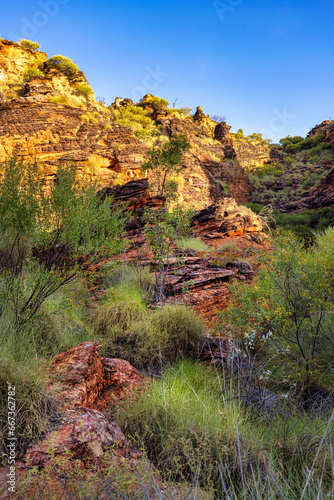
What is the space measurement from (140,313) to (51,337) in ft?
5.25

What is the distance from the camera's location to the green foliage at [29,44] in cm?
2758

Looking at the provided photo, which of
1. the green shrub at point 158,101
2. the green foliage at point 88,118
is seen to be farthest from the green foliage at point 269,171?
the green foliage at point 88,118

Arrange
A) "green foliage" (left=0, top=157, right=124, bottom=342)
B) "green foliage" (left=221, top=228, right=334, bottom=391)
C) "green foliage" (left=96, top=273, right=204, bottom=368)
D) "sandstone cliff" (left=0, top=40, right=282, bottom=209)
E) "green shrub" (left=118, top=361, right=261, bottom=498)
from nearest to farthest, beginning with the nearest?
"green shrub" (left=118, top=361, right=261, bottom=498) → "green foliage" (left=221, top=228, right=334, bottom=391) → "green foliage" (left=96, top=273, right=204, bottom=368) → "green foliage" (left=0, top=157, right=124, bottom=342) → "sandstone cliff" (left=0, top=40, right=282, bottom=209)

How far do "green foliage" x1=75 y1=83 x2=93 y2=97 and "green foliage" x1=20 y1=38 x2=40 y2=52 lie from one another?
859 centimetres

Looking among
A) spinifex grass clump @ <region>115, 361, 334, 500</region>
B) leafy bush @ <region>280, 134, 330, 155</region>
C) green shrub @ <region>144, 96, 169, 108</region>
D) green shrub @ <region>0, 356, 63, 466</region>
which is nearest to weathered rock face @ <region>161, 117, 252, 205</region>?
green shrub @ <region>144, 96, 169, 108</region>

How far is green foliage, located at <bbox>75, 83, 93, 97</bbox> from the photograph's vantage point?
83.6 ft

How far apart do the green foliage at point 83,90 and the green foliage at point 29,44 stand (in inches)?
338

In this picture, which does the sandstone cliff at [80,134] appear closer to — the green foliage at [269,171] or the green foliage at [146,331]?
the green foliage at [269,171]

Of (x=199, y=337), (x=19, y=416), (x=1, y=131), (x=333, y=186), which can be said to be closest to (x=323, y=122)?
(x=333, y=186)

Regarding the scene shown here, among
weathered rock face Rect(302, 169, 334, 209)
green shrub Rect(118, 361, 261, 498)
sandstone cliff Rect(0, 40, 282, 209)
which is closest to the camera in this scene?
green shrub Rect(118, 361, 261, 498)

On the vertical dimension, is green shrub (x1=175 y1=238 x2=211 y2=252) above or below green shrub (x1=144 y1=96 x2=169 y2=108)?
below

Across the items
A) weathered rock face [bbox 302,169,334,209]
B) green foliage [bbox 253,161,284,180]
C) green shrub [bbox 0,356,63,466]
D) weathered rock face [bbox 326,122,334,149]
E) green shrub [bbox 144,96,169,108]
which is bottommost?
green shrub [bbox 0,356,63,466]

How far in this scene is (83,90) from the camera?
2558cm

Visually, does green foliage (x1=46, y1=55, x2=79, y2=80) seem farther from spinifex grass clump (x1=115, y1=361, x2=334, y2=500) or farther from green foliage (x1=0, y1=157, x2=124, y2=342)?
spinifex grass clump (x1=115, y1=361, x2=334, y2=500)
